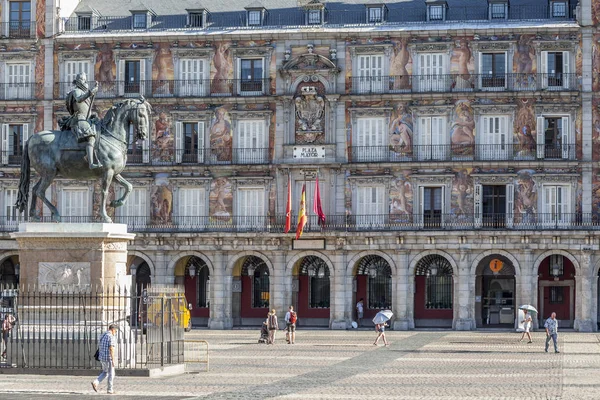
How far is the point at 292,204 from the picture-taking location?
68250mm

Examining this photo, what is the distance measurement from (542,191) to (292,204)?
13232mm

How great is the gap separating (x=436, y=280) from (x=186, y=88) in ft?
56.9

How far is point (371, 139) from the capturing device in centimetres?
6844

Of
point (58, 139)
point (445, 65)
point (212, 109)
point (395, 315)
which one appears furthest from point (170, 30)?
point (58, 139)

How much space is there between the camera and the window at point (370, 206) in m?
68.1

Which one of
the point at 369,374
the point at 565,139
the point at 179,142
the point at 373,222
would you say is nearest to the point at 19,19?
the point at 179,142

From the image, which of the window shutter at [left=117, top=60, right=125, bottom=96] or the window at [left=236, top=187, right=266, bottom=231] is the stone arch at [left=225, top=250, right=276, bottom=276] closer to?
the window at [left=236, top=187, right=266, bottom=231]

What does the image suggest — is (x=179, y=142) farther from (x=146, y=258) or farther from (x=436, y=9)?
(x=436, y=9)

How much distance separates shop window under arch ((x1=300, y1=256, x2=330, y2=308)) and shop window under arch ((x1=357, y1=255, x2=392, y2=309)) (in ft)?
6.87

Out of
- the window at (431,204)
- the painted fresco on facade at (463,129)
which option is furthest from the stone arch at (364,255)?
the painted fresco on facade at (463,129)

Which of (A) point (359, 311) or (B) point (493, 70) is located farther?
(A) point (359, 311)

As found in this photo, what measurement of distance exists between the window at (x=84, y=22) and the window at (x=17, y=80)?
3.62 meters

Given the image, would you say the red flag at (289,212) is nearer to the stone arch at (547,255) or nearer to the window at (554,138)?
the stone arch at (547,255)

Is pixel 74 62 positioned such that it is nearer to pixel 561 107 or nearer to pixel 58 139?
pixel 561 107
